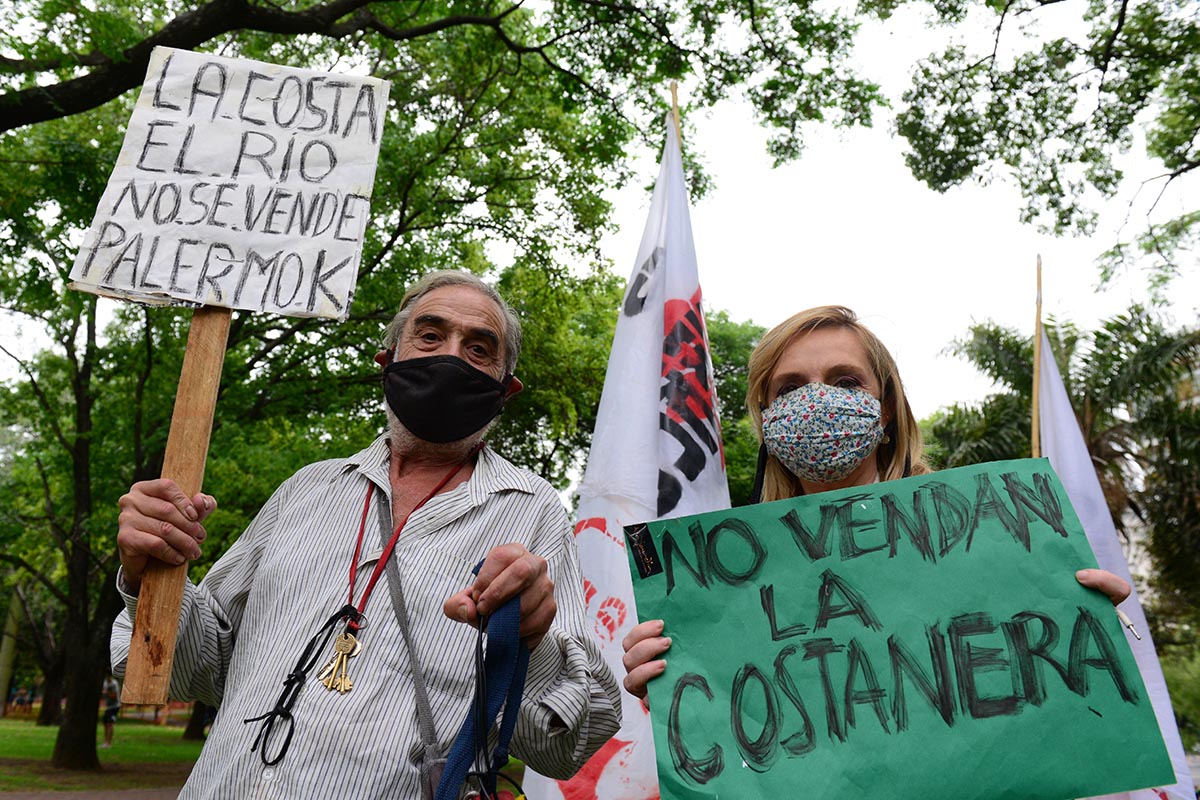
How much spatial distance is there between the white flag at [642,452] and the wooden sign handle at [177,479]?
2131 millimetres

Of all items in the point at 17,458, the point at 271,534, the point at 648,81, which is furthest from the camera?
the point at 17,458

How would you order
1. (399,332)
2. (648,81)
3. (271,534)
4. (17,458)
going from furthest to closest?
(17,458) → (648,81) → (399,332) → (271,534)

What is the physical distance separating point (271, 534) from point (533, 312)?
10.9 m

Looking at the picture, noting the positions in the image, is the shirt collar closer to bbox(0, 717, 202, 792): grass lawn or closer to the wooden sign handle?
the wooden sign handle

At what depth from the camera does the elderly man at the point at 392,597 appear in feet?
6.02

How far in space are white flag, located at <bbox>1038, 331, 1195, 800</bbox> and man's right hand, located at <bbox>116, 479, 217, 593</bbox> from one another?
3.29 m

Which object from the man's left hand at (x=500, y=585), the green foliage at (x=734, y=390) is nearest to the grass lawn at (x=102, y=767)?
the green foliage at (x=734, y=390)

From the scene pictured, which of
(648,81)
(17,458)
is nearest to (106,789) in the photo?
(17,458)

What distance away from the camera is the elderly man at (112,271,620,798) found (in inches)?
72.2

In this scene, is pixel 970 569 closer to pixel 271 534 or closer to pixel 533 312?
pixel 271 534

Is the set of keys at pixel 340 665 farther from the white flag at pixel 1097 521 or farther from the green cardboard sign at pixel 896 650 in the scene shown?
the white flag at pixel 1097 521

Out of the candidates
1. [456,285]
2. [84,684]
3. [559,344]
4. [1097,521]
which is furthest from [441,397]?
[84,684]

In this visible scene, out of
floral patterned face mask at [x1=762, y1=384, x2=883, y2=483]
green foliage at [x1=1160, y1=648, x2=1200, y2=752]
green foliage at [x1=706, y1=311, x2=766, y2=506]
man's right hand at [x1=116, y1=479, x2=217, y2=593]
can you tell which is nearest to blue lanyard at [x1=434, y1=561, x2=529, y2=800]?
man's right hand at [x1=116, y1=479, x2=217, y2=593]

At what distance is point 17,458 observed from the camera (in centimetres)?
1539
